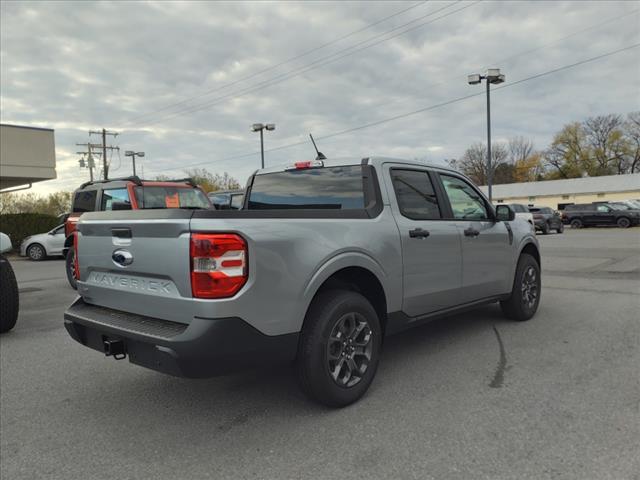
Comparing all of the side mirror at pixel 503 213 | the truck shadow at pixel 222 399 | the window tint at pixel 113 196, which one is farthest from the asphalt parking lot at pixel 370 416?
the window tint at pixel 113 196

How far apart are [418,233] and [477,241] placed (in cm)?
106

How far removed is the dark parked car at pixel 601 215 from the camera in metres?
28.5

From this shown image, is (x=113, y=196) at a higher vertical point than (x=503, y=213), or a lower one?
higher

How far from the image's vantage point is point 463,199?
15.9 feet

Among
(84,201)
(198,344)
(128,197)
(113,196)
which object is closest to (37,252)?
(84,201)

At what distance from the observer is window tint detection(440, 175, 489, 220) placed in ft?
15.3

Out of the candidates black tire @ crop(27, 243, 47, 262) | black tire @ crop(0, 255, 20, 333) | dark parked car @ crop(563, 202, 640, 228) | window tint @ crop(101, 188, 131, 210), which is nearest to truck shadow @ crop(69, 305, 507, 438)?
black tire @ crop(0, 255, 20, 333)

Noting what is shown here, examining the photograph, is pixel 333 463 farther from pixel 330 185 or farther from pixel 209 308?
pixel 330 185

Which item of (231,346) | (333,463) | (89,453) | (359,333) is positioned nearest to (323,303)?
(359,333)

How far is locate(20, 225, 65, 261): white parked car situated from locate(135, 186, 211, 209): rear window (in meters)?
9.29

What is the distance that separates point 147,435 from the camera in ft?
10.2

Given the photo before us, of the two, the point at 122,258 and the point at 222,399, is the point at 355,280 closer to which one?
the point at 222,399

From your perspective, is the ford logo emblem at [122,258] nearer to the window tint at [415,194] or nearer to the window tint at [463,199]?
the window tint at [415,194]

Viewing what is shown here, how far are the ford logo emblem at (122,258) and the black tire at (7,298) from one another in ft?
10.7
